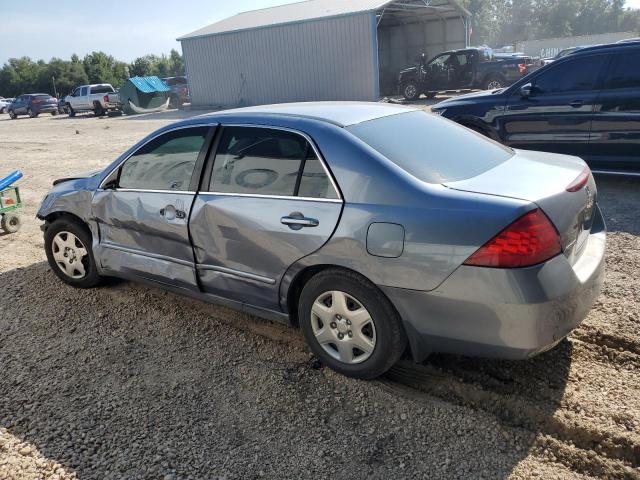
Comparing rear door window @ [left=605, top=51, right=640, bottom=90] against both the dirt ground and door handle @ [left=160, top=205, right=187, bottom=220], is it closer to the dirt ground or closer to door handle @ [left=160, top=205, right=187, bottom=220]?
the dirt ground

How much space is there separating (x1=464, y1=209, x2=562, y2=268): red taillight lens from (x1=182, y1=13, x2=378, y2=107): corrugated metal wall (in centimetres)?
2171

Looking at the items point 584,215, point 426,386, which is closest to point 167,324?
point 426,386

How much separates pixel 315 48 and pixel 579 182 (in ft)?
74.9

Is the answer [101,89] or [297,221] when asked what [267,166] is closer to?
[297,221]

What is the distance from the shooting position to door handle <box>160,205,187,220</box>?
149 inches

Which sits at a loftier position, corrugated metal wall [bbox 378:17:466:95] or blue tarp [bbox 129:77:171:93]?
corrugated metal wall [bbox 378:17:466:95]

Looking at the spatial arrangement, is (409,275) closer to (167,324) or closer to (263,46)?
(167,324)

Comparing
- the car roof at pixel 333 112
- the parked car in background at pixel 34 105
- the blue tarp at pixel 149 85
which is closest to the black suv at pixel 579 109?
the car roof at pixel 333 112

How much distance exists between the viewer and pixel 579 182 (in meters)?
3.16

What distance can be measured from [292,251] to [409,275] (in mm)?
745

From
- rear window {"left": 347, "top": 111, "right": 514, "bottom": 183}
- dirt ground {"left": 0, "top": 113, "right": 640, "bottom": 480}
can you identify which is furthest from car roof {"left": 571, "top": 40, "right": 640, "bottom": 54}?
rear window {"left": 347, "top": 111, "right": 514, "bottom": 183}

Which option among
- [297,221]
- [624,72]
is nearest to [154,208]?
[297,221]

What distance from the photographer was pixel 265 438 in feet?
9.42

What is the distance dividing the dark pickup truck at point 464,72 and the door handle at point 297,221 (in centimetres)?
2201
